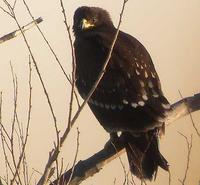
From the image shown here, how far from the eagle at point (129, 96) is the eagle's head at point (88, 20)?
247mm

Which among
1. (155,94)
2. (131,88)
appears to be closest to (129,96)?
(131,88)

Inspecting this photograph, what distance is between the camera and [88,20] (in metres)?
4.69

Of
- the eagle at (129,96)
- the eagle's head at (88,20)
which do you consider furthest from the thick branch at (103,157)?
the eagle's head at (88,20)

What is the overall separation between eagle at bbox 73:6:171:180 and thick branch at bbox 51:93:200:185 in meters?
0.10

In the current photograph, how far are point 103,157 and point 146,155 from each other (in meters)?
0.27

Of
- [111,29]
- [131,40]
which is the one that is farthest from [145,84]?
[111,29]

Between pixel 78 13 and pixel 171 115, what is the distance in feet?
3.95

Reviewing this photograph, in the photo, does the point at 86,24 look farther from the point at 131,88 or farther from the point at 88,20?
the point at 131,88

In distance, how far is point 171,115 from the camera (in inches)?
157

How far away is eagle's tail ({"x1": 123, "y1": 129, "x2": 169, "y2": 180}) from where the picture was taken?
3822 mm

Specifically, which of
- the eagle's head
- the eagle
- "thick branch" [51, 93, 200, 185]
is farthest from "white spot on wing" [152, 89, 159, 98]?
the eagle's head

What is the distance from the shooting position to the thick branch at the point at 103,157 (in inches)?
145

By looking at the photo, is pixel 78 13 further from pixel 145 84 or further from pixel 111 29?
pixel 145 84

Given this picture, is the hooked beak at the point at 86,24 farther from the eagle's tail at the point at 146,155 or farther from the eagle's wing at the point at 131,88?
the eagle's tail at the point at 146,155
